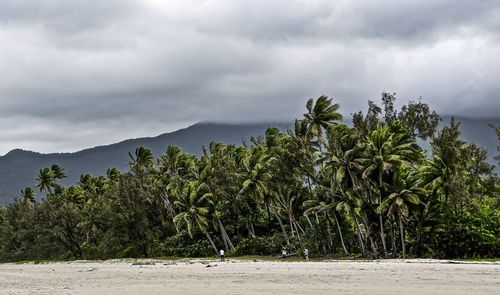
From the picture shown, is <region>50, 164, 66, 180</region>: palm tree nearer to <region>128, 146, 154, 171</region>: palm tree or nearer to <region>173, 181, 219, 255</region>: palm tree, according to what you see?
<region>128, 146, 154, 171</region>: palm tree

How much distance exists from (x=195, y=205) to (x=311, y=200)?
20.9 metres

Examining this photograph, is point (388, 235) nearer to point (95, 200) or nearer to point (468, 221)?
point (468, 221)

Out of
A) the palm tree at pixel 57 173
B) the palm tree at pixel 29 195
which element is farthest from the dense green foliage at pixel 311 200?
the palm tree at pixel 29 195

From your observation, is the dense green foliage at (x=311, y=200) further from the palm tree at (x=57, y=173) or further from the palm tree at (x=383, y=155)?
the palm tree at (x=57, y=173)

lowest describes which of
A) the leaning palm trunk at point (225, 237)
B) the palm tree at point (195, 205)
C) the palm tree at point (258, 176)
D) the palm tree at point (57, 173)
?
the leaning palm trunk at point (225, 237)

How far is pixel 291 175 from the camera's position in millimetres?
61031

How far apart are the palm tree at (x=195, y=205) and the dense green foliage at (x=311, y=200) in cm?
19

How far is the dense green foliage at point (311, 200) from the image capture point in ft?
167

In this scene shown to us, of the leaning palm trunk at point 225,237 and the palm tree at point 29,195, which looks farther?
the palm tree at point 29,195

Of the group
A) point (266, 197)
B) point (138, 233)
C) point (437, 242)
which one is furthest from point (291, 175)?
point (138, 233)

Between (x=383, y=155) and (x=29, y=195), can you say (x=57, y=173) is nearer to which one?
(x=29, y=195)

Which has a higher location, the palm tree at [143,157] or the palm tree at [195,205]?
the palm tree at [143,157]

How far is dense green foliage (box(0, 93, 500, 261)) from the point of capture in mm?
50969

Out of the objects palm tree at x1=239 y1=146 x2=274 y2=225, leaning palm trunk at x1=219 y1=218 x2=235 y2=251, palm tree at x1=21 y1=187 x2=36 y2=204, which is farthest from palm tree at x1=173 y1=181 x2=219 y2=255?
palm tree at x1=21 y1=187 x2=36 y2=204
